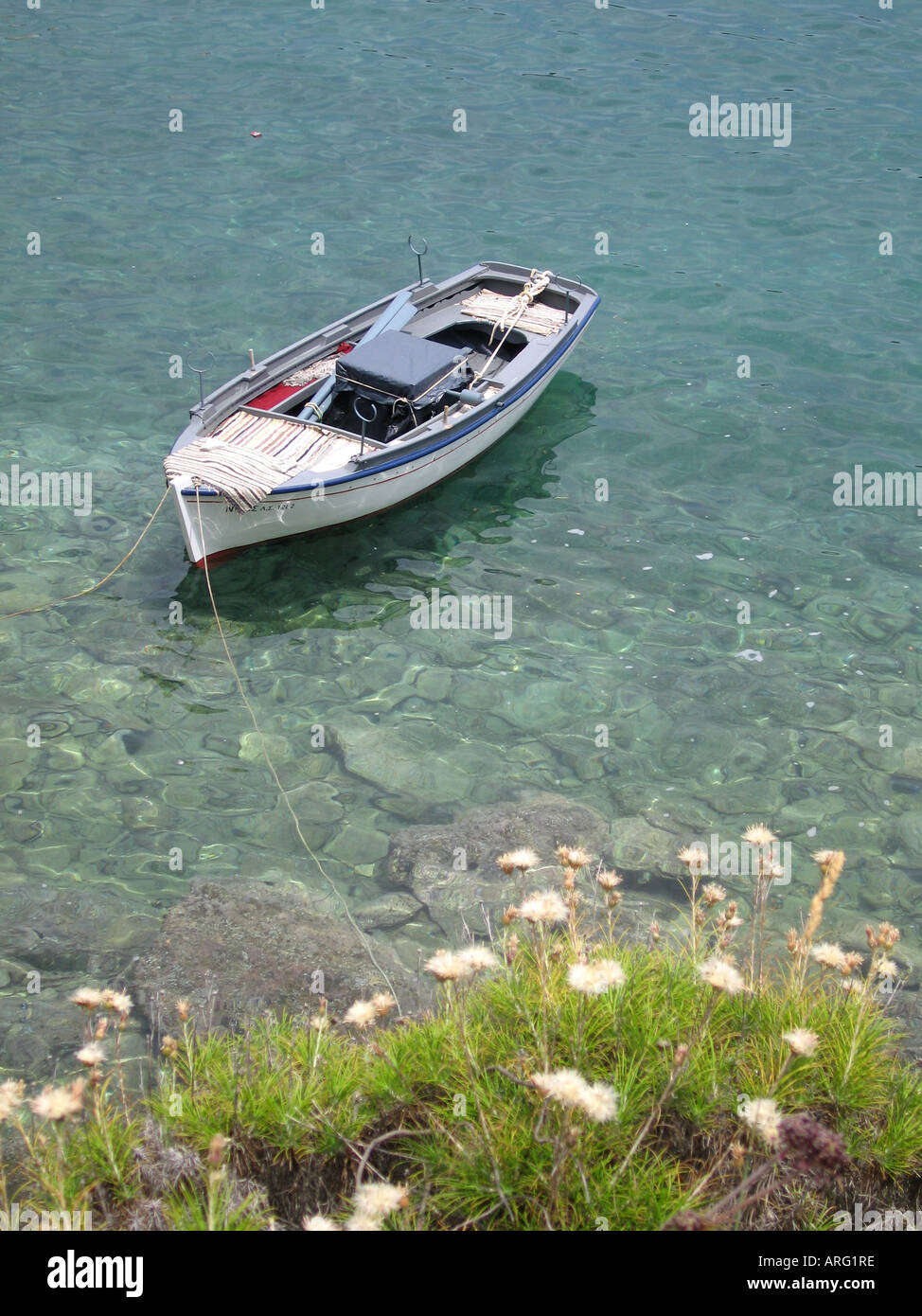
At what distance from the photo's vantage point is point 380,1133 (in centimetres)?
625

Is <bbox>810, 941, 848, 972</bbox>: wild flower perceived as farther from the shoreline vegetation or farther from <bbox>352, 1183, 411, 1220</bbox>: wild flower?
<bbox>352, 1183, 411, 1220</bbox>: wild flower

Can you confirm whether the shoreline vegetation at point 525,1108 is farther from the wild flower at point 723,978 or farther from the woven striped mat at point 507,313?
the woven striped mat at point 507,313

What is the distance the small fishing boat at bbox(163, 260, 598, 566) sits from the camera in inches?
513

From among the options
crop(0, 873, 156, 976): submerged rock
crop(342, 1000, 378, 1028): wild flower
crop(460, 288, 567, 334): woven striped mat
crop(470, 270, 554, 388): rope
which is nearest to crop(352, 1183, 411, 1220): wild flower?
crop(342, 1000, 378, 1028): wild flower

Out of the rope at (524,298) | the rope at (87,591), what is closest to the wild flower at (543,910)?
the rope at (87,591)

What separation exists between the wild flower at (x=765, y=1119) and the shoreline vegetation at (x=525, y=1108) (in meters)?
0.44

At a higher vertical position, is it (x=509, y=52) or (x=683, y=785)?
(x=509, y=52)

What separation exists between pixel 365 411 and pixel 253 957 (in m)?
7.86

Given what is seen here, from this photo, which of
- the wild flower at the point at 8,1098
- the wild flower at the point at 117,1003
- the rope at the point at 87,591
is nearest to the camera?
the wild flower at the point at 8,1098

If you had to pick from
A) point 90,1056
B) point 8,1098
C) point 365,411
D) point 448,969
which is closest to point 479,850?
point 448,969

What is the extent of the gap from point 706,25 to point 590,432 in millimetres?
17595

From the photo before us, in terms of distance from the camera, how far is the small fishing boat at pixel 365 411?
513 inches
